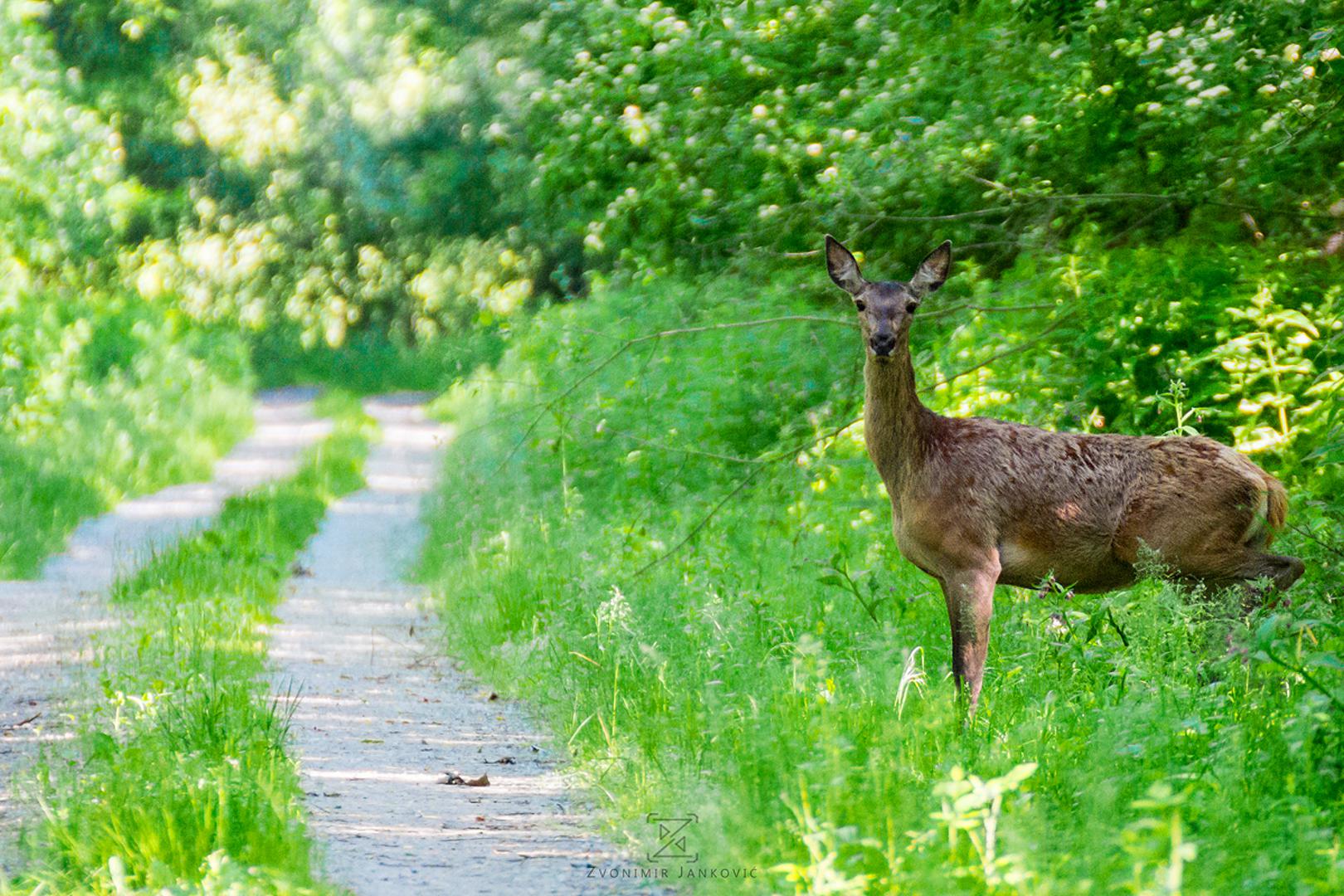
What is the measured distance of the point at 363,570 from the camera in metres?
13.3

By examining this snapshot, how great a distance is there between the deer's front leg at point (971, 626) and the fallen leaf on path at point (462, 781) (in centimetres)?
202

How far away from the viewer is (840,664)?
24.1 feet

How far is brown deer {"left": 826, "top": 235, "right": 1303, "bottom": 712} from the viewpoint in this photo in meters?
7.11

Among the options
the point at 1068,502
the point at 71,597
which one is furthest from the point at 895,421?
the point at 71,597

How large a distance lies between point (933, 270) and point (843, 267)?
16.5 inches

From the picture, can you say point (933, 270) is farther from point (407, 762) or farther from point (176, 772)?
point (176, 772)

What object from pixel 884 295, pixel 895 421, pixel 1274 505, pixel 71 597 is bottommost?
pixel 71 597

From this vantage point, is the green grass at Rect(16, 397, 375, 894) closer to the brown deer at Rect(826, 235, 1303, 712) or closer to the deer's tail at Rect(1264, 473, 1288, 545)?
the brown deer at Rect(826, 235, 1303, 712)

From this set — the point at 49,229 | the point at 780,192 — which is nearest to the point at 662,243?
the point at 780,192

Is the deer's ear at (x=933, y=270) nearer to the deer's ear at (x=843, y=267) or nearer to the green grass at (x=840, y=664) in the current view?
the deer's ear at (x=843, y=267)

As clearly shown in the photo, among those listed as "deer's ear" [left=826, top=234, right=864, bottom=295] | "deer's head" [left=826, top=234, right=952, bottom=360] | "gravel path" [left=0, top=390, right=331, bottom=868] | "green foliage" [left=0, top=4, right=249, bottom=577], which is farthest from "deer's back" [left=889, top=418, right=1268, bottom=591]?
"green foliage" [left=0, top=4, right=249, bottom=577]

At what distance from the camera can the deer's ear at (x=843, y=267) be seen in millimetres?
7355

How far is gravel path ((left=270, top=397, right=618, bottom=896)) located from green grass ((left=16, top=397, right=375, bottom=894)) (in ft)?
0.78

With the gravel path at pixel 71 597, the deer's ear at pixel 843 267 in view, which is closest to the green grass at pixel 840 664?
the deer's ear at pixel 843 267
